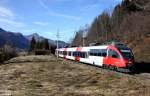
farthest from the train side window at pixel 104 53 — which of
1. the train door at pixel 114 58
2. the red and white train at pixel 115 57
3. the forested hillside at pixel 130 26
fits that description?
the forested hillside at pixel 130 26

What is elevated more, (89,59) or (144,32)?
(144,32)

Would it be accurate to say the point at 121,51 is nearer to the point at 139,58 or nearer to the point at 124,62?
the point at 124,62

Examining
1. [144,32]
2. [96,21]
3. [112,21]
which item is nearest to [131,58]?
[144,32]

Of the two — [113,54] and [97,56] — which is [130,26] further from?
[113,54]

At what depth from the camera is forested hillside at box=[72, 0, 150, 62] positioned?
6902 cm

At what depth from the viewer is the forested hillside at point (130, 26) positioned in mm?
69019

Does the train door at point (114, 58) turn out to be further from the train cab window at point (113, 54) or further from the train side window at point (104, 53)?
the train side window at point (104, 53)

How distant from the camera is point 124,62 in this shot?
129 feet

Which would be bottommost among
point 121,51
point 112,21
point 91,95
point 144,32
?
point 91,95

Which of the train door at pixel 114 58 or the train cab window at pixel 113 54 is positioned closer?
the train door at pixel 114 58

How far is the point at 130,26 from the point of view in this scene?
111m

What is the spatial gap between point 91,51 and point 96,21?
424 ft

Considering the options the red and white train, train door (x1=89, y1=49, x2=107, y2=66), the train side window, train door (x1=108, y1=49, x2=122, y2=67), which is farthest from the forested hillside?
train door (x1=108, y1=49, x2=122, y2=67)

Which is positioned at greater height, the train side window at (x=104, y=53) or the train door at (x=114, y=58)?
the train side window at (x=104, y=53)
